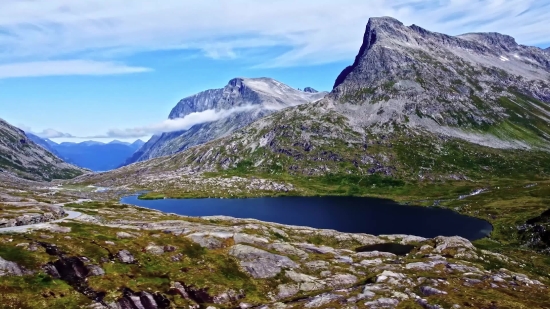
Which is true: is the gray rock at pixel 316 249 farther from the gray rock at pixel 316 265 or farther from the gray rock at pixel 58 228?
the gray rock at pixel 58 228

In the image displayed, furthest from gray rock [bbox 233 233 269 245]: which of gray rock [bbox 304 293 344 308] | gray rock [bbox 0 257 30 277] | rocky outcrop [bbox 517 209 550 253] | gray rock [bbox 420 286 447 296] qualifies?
rocky outcrop [bbox 517 209 550 253]

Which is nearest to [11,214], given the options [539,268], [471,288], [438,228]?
[471,288]

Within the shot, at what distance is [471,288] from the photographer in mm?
72375

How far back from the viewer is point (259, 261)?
8044 cm

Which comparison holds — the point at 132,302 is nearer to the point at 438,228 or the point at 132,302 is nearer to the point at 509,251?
the point at 509,251

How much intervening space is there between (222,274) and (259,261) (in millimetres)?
9300

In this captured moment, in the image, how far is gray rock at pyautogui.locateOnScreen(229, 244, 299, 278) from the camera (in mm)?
77562

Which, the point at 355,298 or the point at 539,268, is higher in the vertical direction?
the point at 355,298

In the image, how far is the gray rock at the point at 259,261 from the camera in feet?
254

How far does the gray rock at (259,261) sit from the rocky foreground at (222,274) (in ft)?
0.70

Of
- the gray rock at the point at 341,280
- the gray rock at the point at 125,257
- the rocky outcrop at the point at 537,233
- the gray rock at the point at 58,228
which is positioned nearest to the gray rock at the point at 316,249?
the gray rock at the point at 341,280

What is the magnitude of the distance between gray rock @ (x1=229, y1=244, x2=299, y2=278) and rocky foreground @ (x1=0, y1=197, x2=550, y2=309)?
0.70 ft

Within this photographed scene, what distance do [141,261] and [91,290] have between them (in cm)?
1315

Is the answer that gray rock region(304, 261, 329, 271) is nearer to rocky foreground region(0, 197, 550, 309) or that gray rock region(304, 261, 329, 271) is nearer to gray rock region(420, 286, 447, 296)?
rocky foreground region(0, 197, 550, 309)
